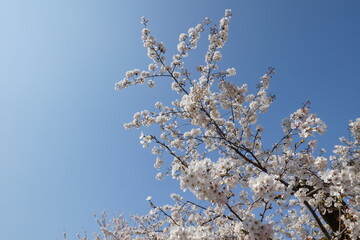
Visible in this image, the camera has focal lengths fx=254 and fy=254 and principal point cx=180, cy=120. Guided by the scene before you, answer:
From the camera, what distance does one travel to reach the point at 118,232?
633 inches

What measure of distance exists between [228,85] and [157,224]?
24.6ft

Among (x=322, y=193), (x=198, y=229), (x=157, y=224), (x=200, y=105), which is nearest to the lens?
(x=198, y=229)

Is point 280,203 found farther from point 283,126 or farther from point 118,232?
point 118,232

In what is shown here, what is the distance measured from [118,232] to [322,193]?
568 inches

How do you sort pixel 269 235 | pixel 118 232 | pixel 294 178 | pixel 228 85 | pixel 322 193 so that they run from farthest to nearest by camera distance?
1. pixel 118 232
2. pixel 228 85
3. pixel 294 178
4. pixel 322 193
5. pixel 269 235

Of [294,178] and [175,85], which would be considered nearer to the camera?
[294,178]

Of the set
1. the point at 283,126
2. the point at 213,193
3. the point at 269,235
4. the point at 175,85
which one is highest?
the point at 175,85

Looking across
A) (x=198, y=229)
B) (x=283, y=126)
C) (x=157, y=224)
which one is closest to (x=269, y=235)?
(x=198, y=229)

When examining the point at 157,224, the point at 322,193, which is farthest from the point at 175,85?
the point at 157,224

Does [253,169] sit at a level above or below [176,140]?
below

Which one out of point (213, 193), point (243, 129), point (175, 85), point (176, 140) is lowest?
point (213, 193)

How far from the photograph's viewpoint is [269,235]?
3168mm

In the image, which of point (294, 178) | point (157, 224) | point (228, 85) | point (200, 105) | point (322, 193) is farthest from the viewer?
point (157, 224)

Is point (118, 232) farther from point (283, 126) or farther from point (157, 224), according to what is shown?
point (283, 126)
